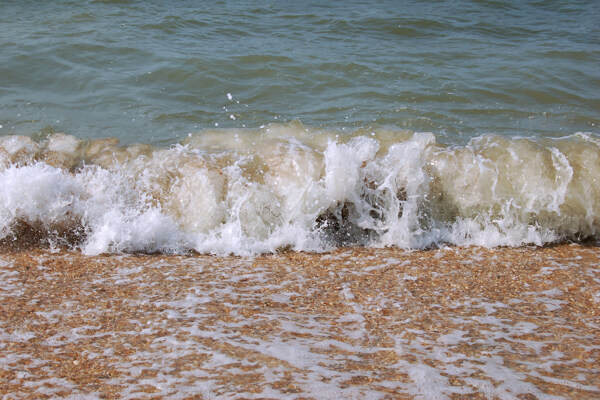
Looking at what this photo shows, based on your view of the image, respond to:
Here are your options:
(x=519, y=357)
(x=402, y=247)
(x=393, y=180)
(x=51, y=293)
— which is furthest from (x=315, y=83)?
(x=519, y=357)

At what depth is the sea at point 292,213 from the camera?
9.36 ft

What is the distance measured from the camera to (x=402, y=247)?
4754 mm

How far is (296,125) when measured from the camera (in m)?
5.79

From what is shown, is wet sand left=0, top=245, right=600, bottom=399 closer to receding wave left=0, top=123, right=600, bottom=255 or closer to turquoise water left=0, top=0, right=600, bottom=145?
receding wave left=0, top=123, right=600, bottom=255

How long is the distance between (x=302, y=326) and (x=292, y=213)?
5.56ft

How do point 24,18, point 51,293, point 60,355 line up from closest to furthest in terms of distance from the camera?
point 60,355
point 51,293
point 24,18

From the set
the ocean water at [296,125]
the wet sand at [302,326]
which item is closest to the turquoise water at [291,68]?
the ocean water at [296,125]

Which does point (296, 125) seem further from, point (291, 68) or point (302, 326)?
point (302, 326)

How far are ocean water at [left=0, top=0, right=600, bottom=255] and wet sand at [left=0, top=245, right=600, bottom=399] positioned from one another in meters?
0.40

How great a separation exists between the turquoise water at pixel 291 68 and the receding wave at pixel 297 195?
111cm

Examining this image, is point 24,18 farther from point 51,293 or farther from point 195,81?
point 51,293

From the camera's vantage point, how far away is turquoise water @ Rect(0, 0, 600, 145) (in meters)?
6.93

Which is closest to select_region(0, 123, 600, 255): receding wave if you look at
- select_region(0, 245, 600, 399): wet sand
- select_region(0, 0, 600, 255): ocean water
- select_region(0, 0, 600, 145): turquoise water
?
select_region(0, 0, 600, 255): ocean water

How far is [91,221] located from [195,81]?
144 inches
